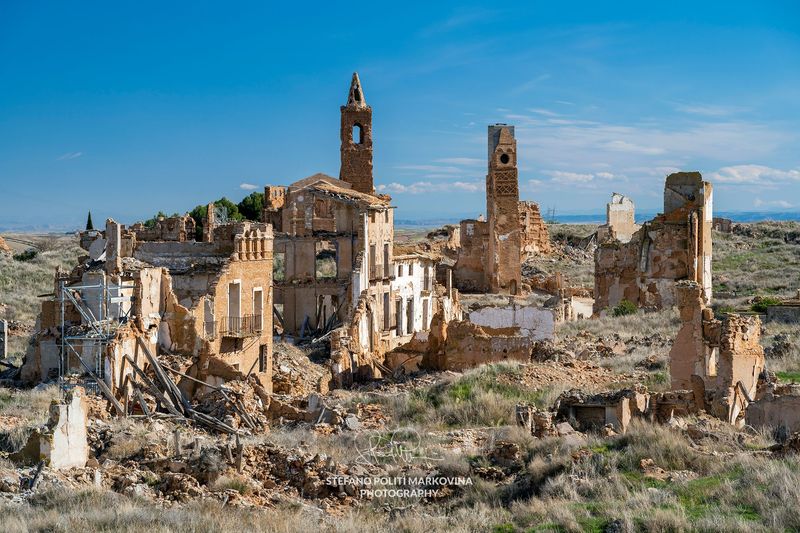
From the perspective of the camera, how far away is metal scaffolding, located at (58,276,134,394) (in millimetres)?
20312

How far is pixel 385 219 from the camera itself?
129ft

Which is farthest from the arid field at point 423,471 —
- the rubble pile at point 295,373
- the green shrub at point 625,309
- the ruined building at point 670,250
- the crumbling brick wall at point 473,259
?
the crumbling brick wall at point 473,259

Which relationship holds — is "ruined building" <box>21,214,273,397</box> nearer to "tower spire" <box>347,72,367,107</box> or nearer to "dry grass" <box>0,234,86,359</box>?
"dry grass" <box>0,234,86,359</box>

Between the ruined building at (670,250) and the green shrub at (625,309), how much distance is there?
94 centimetres

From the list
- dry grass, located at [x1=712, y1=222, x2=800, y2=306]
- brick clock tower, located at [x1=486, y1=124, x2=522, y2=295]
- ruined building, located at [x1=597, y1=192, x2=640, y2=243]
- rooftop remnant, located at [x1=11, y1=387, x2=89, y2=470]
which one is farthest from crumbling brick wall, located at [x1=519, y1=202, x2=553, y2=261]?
rooftop remnant, located at [x1=11, y1=387, x2=89, y2=470]

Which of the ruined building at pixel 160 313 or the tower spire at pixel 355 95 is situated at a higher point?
the tower spire at pixel 355 95

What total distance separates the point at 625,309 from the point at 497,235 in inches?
591

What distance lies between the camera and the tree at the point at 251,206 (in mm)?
73188

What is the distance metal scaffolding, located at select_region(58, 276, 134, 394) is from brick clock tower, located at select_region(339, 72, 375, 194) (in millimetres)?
26257

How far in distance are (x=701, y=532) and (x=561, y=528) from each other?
154 cm

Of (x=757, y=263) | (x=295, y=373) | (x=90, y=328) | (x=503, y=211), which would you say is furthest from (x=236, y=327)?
(x=757, y=263)

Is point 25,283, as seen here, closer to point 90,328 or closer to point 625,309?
point 625,309

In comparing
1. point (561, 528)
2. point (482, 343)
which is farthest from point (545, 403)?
point (561, 528)

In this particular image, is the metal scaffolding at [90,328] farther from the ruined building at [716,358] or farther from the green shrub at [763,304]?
the green shrub at [763,304]
